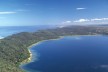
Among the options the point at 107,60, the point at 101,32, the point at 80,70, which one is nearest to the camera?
the point at 80,70

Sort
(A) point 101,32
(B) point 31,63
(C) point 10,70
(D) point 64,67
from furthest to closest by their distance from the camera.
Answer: (A) point 101,32
(B) point 31,63
(D) point 64,67
(C) point 10,70

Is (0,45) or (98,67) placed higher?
(0,45)

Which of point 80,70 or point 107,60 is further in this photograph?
point 107,60

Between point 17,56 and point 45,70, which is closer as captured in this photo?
point 45,70

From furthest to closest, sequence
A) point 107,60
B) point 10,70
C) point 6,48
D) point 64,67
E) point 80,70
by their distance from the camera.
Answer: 1. point 6,48
2. point 107,60
3. point 64,67
4. point 80,70
5. point 10,70

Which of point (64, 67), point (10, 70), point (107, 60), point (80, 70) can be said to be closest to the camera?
point (10, 70)

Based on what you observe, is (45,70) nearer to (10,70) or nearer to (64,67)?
(64,67)

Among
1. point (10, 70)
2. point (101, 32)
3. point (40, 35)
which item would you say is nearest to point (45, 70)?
point (10, 70)

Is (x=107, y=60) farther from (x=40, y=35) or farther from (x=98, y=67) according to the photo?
(x=40, y=35)

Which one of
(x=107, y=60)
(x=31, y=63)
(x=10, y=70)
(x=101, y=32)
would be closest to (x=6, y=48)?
(x=31, y=63)
